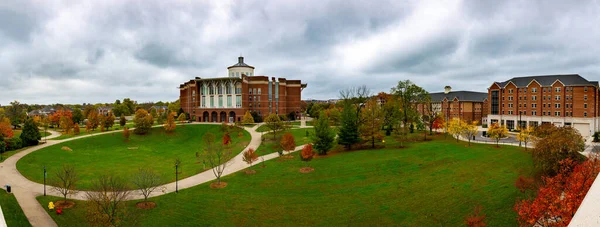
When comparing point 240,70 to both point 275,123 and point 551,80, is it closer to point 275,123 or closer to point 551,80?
Answer: point 275,123

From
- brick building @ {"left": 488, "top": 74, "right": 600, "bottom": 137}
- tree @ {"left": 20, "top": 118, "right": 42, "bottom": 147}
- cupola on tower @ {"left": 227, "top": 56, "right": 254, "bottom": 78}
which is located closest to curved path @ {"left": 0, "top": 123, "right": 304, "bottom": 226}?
tree @ {"left": 20, "top": 118, "right": 42, "bottom": 147}

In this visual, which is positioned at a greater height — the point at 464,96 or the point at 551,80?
the point at 551,80

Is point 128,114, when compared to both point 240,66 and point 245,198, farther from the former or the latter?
point 245,198

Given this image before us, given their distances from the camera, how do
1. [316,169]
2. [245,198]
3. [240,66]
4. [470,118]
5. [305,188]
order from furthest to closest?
[240,66]
[470,118]
[316,169]
[305,188]
[245,198]

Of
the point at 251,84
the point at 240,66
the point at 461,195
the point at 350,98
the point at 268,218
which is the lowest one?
the point at 268,218

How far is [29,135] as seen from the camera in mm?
44469

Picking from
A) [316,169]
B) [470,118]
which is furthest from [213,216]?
[470,118]

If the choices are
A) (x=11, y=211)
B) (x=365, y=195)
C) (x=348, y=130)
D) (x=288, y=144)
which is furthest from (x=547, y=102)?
(x=11, y=211)

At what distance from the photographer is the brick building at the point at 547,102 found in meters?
48.6

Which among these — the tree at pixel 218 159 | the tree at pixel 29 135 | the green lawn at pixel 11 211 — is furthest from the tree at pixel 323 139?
the tree at pixel 29 135

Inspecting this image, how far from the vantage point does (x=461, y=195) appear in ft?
64.3

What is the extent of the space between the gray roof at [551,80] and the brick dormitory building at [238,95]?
52184mm

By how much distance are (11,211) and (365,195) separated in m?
24.7

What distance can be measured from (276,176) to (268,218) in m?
8.92
